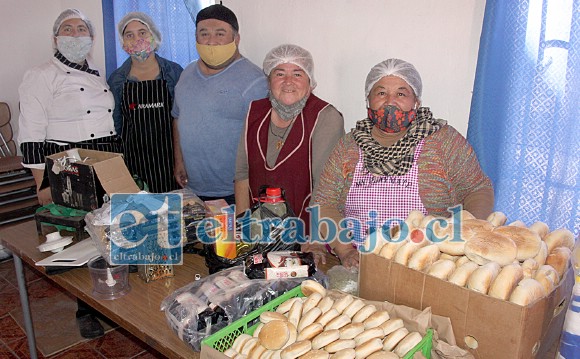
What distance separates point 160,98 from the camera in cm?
307

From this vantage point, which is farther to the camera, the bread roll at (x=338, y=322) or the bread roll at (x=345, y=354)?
the bread roll at (x=338, y=322)

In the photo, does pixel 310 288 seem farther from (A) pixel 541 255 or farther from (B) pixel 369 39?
(B) pixel 369 39

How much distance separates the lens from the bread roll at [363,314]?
1259mm

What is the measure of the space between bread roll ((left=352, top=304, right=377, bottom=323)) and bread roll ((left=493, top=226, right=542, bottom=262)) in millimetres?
428

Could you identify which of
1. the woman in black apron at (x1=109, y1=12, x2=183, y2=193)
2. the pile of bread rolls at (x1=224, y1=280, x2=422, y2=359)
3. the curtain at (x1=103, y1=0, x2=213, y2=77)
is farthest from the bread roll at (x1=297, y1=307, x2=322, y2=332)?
the curtain at (x1=103, y1=0, x2=213, y2=77)

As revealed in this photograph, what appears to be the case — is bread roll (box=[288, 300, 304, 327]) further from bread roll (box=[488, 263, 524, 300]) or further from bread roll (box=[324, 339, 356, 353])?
bread roll (box=[488, 263, 524, 300])

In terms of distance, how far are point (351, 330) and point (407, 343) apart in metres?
0.14

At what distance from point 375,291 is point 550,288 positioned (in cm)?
45

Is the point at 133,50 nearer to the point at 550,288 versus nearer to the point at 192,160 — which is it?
the point at 192,160

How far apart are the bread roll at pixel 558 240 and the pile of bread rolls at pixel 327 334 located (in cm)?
54

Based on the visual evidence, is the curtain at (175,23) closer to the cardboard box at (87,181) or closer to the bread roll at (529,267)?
the cardboard box at (87,181)

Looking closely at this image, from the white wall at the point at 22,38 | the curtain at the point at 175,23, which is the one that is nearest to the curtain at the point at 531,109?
the curtain at the point at 175,23

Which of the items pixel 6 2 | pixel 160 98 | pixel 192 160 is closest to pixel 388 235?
pixel 192 160

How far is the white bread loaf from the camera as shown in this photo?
4.03 ft
